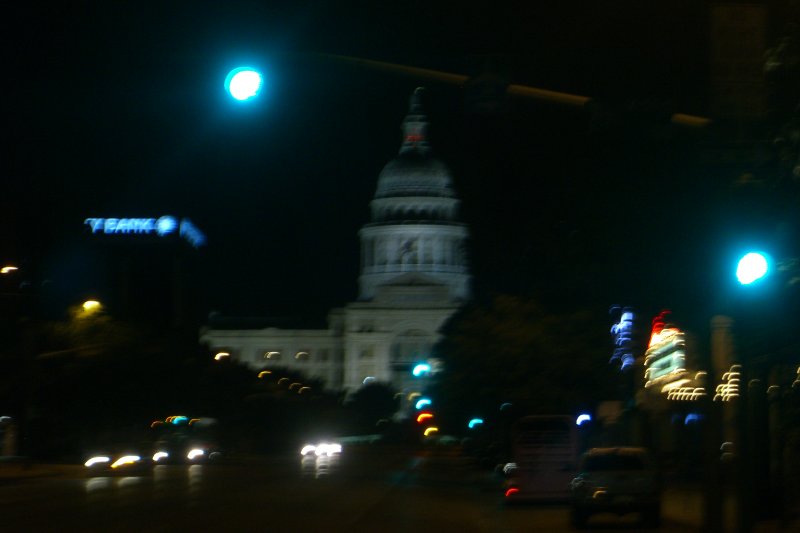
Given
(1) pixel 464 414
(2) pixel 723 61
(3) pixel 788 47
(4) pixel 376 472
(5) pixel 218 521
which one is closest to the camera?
(2) pixel 723 61

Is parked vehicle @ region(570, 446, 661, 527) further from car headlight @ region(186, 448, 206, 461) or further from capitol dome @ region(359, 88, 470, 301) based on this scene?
capitol dome @ region(359, 88, 470, 301)

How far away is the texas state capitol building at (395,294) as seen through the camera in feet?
553

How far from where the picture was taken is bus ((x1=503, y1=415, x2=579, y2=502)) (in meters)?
36.5

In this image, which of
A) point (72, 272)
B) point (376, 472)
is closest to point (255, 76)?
point (376, 472)

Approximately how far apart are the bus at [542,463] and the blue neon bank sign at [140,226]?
353ft

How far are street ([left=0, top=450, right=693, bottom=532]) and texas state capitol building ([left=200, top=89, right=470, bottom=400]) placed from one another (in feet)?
380

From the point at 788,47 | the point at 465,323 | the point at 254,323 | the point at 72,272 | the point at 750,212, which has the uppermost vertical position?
the point at 254,323

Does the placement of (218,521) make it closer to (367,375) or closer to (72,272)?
(72,272)

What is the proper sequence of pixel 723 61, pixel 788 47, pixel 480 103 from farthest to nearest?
1. pixel 788 47
2. pixel 480 103
3. pixel 723 61

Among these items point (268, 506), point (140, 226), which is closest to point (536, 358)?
point (268, 506)

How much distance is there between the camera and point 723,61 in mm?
14781

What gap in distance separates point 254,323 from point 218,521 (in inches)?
5956

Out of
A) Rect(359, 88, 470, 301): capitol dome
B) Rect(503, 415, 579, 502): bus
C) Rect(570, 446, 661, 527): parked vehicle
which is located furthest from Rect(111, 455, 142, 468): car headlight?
Rect(359, 88, 470, 301): capitol dome

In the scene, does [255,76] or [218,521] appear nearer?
[255,76]
